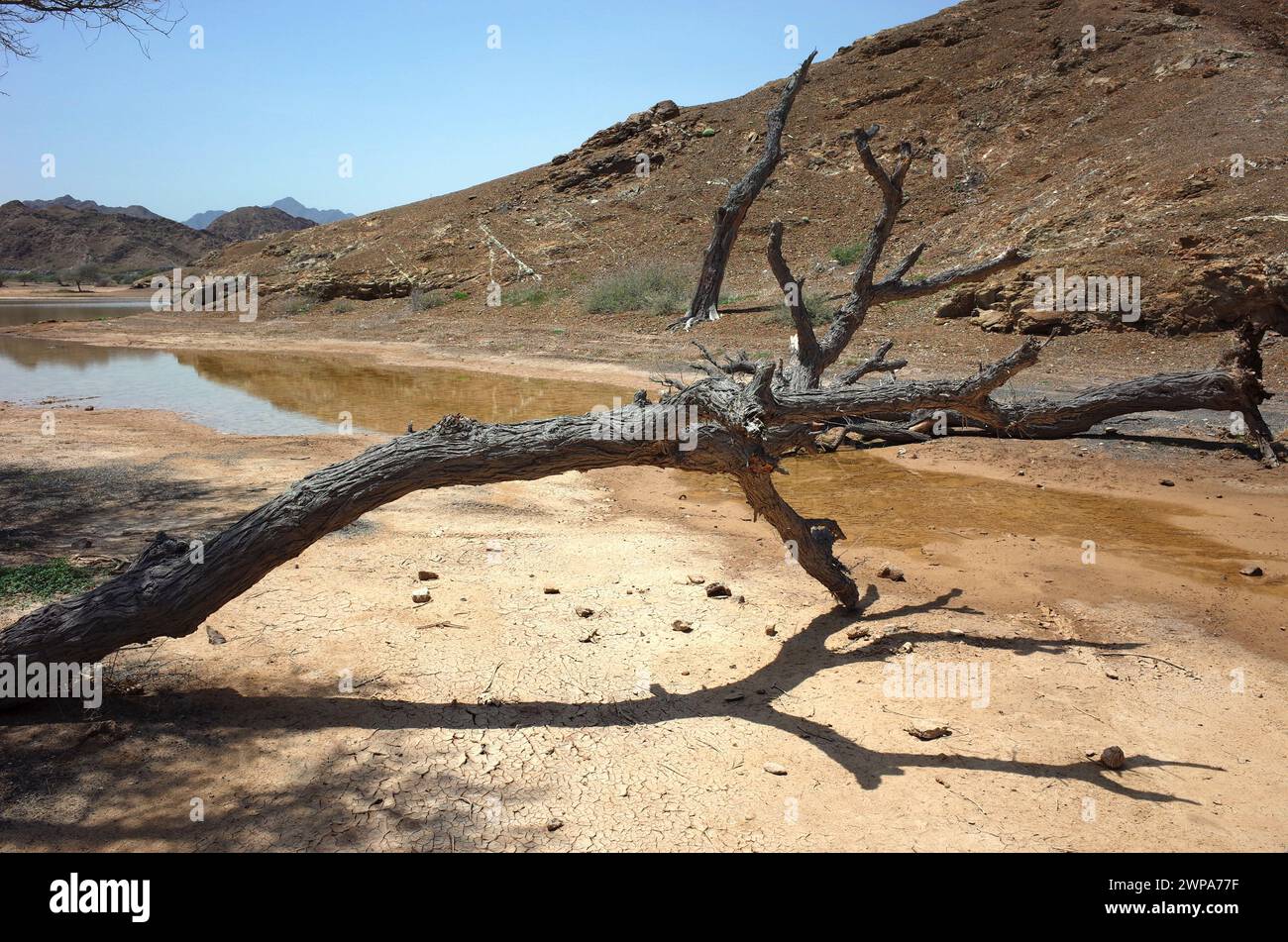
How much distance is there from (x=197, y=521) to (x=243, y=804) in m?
4.02

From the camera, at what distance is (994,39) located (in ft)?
92.0

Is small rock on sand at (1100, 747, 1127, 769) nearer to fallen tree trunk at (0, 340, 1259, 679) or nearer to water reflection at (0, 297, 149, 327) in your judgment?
fallen tree trunk at (0, 340, 1259, 679)

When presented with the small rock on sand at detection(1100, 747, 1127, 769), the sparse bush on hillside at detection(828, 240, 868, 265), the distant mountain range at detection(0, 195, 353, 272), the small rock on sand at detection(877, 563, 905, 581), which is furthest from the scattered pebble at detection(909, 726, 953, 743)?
the distant mountain range at detection(0, 195, 353, 272)

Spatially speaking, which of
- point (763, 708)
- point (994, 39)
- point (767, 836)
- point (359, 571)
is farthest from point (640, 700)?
point (994, 39)

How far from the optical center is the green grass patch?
16.2 ft

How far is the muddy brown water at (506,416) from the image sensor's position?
7.04m

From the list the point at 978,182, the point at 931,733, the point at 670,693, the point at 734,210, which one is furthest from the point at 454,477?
the point at 978,182

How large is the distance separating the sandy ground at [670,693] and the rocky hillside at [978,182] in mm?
6473

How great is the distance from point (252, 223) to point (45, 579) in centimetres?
11032

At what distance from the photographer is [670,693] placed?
4.46m

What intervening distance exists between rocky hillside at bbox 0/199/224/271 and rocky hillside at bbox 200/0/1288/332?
4768cm

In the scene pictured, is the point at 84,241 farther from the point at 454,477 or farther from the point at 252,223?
the point at 454,477

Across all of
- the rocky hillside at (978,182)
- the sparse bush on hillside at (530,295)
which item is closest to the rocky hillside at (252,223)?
the rocky hillside at (978,182)

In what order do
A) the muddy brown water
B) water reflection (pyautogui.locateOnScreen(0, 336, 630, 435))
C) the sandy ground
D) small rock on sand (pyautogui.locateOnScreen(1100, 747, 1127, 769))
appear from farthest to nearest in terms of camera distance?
water reflection (pyautogui.locateOnScreen(0, 336, 630, 435))
the muddy brown water
small rock on sand (pyautogui.locateOnScreen(1100, 747, 1127, 769))
the sandy ground
